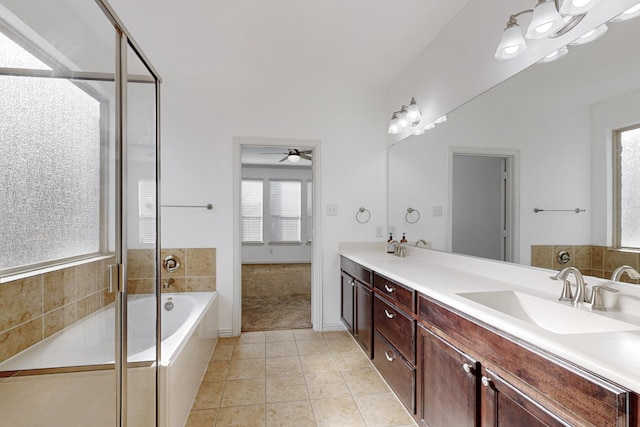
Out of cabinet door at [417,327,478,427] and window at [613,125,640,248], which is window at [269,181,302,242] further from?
window at [613,125,640,248]

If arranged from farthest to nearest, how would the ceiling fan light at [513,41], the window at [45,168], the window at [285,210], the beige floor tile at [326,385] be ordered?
the window at [285,210]
the beige floor tile at [326,385]
the ceiling fan light at [513,41]
the window at [45,168]

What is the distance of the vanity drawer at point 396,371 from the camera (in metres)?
1.66

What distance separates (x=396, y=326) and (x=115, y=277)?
1495 millimetres

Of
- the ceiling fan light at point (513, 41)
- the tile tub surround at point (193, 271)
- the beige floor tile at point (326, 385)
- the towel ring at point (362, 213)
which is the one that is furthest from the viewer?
the towel ring at point (362, 213)

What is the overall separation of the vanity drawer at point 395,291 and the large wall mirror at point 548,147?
597 mm

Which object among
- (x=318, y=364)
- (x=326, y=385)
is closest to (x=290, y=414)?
(x=326, y=385)

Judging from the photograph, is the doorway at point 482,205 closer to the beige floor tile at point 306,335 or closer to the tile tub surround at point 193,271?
the beige floor tile at point 306,335

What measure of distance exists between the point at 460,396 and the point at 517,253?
847 millimetres

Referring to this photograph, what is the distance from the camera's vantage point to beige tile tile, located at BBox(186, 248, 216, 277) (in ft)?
9.63

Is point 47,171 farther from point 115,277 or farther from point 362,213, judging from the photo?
point 362,213

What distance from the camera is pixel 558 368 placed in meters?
0.82

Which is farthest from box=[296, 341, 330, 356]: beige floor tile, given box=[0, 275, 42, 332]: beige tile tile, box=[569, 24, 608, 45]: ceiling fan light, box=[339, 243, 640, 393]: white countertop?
box=[569, 24, 608, 45]: ceiling fan light

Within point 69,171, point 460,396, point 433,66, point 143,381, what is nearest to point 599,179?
point 460,396

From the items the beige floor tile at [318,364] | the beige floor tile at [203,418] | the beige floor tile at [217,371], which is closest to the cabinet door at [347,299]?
the beige floor tile at [318,364]
